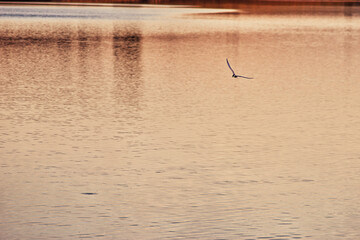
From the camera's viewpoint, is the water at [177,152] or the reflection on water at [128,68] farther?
the reflection on water at [128,68]

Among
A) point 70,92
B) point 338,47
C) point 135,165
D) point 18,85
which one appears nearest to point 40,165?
point 135,165

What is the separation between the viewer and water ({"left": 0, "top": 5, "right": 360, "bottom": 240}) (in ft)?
23.6

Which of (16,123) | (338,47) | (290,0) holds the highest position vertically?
(16,123)

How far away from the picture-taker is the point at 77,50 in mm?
28172

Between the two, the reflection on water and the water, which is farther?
the reflection on water

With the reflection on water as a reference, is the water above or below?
above

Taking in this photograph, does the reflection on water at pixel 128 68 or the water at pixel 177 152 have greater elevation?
the water at pixel 177 152

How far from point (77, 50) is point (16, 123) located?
16.1 m

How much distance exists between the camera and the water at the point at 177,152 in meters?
7.18

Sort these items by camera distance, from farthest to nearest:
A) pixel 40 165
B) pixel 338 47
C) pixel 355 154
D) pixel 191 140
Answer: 1. pixel 338 47
2. pixel 191 140
3. pixel 355 154
4. pixel 40 165

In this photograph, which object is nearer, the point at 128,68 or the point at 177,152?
the point at 177,152

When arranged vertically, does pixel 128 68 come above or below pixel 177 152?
below

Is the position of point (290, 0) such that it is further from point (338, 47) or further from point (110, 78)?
point (110, 78)

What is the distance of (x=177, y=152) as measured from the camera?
1036 cm
